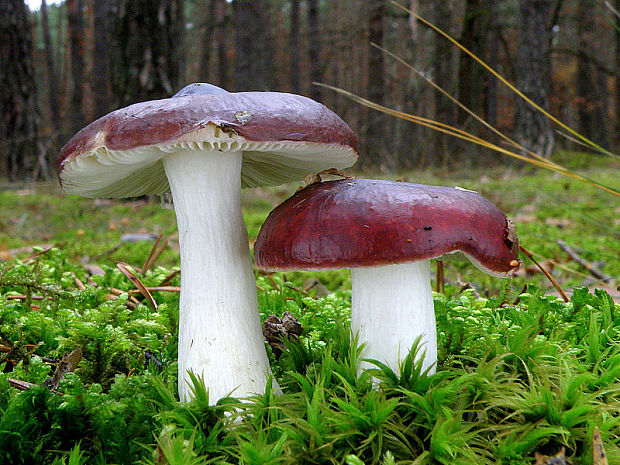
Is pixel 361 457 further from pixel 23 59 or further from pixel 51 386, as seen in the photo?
pixel 23 59

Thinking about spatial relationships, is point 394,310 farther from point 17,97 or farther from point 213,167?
point 17,97

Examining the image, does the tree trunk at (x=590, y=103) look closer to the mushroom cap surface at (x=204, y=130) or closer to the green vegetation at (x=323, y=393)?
the green vegetation at (x=323, y=393)

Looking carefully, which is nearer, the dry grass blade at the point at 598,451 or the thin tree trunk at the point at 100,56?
the dry grass blade at the point at 598,451

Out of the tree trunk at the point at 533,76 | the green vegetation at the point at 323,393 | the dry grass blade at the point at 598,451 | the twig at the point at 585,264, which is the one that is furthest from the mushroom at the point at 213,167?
the tree trunk at the point at 533,76

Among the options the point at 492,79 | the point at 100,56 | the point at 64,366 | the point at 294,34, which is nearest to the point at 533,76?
the point at 492,79

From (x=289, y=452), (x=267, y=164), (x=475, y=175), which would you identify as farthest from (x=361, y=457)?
(x=475, y=175)

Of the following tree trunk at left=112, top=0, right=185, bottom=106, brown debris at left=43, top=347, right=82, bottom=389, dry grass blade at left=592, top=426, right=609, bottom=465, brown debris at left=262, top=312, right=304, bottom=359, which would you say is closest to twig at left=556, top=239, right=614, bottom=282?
brown debris at left=262, top=312, right=304, bottom=359
